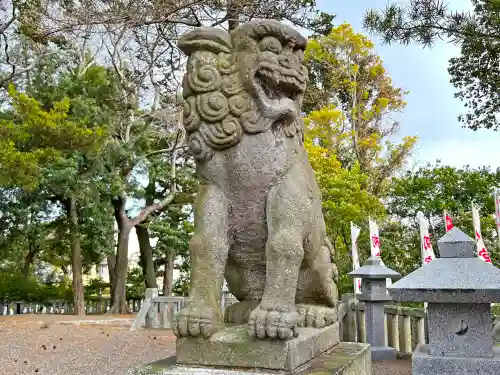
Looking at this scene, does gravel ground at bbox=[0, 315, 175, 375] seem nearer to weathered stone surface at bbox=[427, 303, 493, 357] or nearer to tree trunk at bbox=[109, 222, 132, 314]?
weathered stone surface at bbox=[427, 303, 493, 357]

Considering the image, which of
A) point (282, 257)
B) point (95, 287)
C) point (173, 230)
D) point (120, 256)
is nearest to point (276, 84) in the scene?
point (282, 257)

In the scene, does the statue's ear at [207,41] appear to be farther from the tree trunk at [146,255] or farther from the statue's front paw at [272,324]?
the tree trunk at [146,255]

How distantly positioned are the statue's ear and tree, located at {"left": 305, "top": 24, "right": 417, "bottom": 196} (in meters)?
16.7

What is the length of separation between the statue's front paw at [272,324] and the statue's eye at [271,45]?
4.06 feet

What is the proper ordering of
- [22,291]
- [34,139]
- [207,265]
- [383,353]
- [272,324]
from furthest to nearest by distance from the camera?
1. [22,291]
2. [34,139]
3. [383,353]
4. [207,265]
5. [272,324]

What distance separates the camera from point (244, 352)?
223 centimetres

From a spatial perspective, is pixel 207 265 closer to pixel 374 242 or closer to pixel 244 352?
pixel 244 352

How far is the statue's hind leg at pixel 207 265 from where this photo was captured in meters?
2.34

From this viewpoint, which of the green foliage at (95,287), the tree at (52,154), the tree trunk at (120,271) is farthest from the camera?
the green foliage at (95,287)

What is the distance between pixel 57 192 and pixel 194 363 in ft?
44.6

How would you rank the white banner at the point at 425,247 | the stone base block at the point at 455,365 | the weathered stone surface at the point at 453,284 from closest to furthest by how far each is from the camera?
the weathered stone surface at the point at 453,284 → the stone base block at the point at 455,365 → the white banner at the point at 425,247

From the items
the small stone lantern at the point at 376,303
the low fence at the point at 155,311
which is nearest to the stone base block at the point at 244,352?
the small stone lantern at the point at 376,303

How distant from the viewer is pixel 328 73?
21.0m

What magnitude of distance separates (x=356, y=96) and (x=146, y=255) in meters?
10.6
